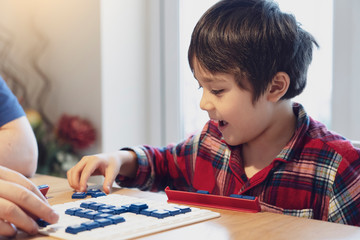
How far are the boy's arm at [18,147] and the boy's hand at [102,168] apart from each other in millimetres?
195

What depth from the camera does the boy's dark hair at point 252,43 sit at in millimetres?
1002

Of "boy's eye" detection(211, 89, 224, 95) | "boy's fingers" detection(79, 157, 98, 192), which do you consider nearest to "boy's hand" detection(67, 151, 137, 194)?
"boy's fingers" detection(79, 157, 98, 192)

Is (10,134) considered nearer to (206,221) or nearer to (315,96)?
(206,221)

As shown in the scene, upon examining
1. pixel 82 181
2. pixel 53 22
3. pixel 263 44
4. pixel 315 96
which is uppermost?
pixel 53 22

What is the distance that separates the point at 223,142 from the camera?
1.15 meters

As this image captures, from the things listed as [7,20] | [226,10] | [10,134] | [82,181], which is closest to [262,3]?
Result: [226,10]

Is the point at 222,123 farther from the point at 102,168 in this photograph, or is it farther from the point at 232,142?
the point at 102,168

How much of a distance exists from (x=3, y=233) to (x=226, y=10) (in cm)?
68

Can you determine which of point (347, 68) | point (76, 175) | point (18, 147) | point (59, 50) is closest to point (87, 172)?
point (76, 175)

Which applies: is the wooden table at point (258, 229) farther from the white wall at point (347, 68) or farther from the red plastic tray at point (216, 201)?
the white wall at point (347, 68)

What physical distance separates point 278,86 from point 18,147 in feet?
2.03

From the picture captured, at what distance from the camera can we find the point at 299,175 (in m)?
0.97

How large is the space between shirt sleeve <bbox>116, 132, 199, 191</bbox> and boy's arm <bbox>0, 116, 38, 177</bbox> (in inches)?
8.7

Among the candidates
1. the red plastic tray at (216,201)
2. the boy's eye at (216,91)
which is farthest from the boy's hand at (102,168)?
the boy's eye at (216,91)
